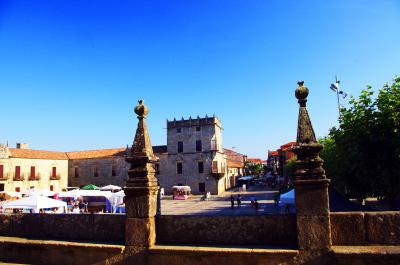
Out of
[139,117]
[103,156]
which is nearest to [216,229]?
[139,117]

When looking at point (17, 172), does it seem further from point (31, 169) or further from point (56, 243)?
point (56, 243)

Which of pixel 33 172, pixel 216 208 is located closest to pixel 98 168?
pixel 33 172

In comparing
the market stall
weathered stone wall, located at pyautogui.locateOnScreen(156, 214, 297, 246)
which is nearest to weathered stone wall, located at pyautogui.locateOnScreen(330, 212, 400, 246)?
weathered stone wall, located at pyautogui.locateOnScreen(156, 214, 297, 246)

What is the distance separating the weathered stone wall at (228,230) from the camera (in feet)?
17.7

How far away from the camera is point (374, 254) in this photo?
15.1 ft

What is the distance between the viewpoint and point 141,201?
576 cm

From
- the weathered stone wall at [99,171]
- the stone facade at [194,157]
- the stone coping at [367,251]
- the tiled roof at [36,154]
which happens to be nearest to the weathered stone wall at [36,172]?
the tiled roof at [36,154]

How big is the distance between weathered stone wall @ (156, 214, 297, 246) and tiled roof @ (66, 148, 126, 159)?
40.8 metres

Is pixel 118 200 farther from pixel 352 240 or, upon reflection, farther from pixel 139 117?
pixel 352 240

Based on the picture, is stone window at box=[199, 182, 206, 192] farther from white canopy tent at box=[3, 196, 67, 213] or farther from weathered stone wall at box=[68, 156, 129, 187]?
white canopy tent at box=[3, 196, 67, 213]

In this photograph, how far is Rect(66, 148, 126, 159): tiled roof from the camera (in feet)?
151

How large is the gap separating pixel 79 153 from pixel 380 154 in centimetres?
4728

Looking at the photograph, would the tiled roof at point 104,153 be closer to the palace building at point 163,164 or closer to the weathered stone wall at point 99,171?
the palace building at point 163,164

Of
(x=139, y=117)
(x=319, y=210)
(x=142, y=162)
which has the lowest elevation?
(x=319, y=210)
